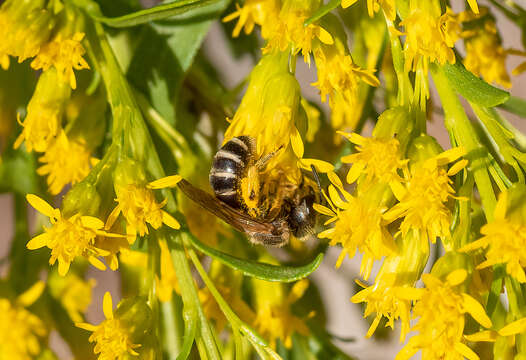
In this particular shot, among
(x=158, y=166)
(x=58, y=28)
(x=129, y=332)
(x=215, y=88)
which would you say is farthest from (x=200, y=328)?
(x=215, y=88)

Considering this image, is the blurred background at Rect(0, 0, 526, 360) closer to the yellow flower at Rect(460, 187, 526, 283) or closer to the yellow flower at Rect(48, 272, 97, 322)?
the yellow flower at Rect(48, 272, 97, 322)

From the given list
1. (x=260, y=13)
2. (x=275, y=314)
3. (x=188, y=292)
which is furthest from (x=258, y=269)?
(x=260, y=13)

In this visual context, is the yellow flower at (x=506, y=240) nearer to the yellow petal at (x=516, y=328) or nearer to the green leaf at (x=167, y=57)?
the yellow petal at (x=516, y=328)

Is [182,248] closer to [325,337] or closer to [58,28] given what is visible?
[58,28]

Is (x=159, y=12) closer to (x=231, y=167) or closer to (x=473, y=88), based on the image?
(x=231, y=167)

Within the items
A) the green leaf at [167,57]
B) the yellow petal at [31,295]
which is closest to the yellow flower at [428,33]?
the green leaf at [167,57]
